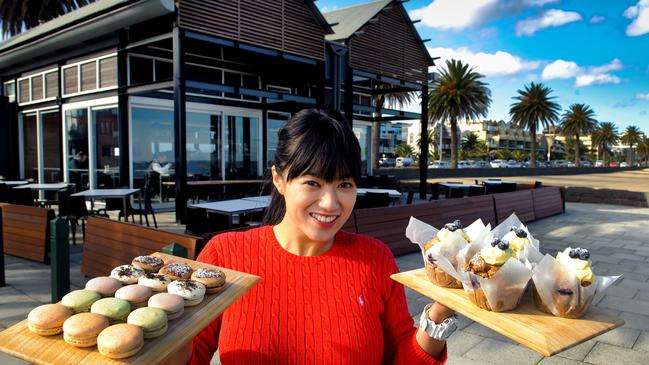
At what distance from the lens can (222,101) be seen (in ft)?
45.4

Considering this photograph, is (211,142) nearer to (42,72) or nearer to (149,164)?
(149,164)

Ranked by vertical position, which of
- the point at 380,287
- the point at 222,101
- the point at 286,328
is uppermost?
the point at 222,101

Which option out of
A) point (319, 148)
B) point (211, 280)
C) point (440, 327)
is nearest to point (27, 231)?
point (211, 280)

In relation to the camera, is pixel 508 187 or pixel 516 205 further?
pixel 508 187

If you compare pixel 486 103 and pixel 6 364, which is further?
pixel 486 103

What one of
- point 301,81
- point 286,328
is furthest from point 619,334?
point 301,81

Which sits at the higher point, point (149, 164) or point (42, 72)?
point (42, 72)

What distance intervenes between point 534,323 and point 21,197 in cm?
1135

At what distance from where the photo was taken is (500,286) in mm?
1317

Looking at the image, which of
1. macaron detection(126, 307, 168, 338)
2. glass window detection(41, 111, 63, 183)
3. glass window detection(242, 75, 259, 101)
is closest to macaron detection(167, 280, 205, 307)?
macaron detection(126, 307, 168, 338)

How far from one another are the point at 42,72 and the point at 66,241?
12467mm

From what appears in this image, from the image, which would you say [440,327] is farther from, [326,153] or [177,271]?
[177,271]

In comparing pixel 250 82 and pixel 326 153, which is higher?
pixel 250 82

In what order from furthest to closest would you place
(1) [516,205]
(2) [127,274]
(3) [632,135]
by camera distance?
(3) [632,135]
(1) [516,205]
(2) [127,274]
